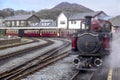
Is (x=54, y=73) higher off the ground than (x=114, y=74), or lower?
lower

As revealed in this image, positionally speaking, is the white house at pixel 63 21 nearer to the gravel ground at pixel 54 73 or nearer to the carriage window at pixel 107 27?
the gravel ground at pixel 54 73

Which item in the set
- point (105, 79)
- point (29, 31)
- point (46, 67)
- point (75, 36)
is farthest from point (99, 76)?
point (29, 31)

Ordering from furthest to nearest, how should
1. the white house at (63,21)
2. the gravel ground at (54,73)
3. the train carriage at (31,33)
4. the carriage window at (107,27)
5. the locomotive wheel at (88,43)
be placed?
the white house at (63,21), the train carriage at (31,33), the carriage window at (107,27), the locomotive wheel at (88,43), the gravel ground at (54,73)

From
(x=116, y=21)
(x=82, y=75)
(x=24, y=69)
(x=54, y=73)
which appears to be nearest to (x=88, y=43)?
(x=82, y=75)

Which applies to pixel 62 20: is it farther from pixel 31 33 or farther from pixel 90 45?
pixel 90 45

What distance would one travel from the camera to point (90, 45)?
13656mm

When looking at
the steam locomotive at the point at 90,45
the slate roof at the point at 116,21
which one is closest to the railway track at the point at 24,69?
the steam locomotive at the point at 90,45

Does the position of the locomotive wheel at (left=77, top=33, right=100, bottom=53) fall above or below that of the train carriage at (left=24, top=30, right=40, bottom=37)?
above

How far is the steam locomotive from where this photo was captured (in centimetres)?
1354

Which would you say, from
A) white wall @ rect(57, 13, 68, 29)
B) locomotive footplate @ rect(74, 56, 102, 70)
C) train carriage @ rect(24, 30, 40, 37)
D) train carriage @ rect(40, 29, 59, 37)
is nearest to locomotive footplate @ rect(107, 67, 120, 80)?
locomotive footplate @ rect(74, 56, 102, 70)

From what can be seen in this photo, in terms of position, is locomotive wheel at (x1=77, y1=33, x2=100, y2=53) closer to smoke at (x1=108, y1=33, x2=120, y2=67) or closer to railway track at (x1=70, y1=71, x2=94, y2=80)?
railway track at (x1=70, y1=71, x2=94, y2=80)

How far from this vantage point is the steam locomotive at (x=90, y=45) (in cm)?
1354

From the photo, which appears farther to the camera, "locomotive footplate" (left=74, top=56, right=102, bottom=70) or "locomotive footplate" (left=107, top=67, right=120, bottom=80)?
"locomotive footplate" (left=74, top=56, right=102, bottom=70)

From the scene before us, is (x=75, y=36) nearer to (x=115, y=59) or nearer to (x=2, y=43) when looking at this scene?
(x=115, y=59)
